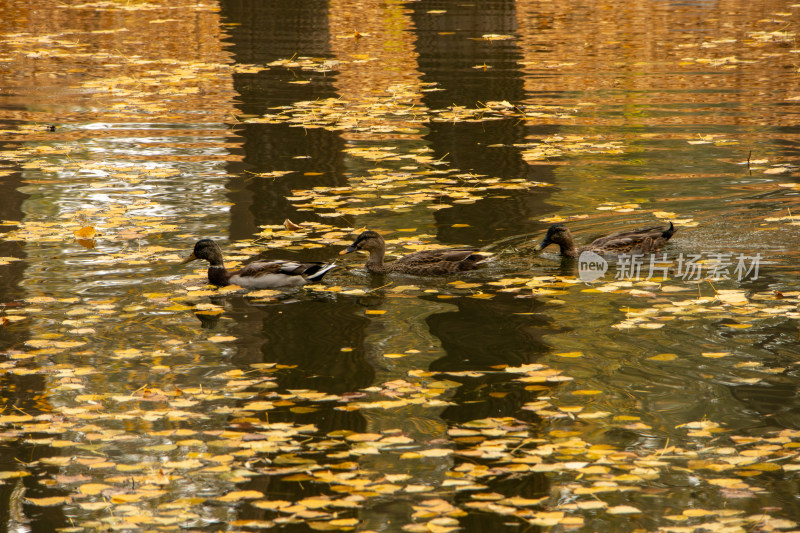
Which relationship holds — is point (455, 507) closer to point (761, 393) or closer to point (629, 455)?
point (629, 455)

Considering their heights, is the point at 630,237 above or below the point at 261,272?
above

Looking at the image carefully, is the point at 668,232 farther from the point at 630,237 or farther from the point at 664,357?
the point at 664,357

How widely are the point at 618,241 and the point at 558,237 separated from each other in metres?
0.56

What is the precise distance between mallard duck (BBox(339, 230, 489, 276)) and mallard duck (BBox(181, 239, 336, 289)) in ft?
1.44

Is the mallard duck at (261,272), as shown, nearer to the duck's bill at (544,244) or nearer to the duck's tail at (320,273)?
the duck's tail at (320,273)

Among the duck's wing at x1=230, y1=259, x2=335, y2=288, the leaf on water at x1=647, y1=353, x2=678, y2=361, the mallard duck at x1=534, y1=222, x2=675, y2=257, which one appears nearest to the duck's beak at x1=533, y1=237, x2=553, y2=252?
the mallard duck at x1=534, y1=222, x2=675, y2=257

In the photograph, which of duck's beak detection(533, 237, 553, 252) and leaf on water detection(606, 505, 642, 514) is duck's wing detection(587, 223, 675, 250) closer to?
duck's beak detection(533, 237, 553, 252)

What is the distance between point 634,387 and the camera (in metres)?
7.83

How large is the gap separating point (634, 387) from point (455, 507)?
2.10m

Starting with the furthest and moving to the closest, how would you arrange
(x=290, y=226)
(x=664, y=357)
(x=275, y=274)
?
(x=290, y=226) → (x=275, y=274) → (x=664, y=357)

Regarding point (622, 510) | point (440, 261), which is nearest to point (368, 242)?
point (440, 261)

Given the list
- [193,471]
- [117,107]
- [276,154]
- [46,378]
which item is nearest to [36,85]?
[117,107]

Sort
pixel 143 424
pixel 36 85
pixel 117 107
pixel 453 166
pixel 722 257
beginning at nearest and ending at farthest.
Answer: pixel 143 424 → pixel 722 257 → pixel 453 166 → pixel 117 107 → pixel 36 85

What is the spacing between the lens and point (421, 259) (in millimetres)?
Answer: 10367
